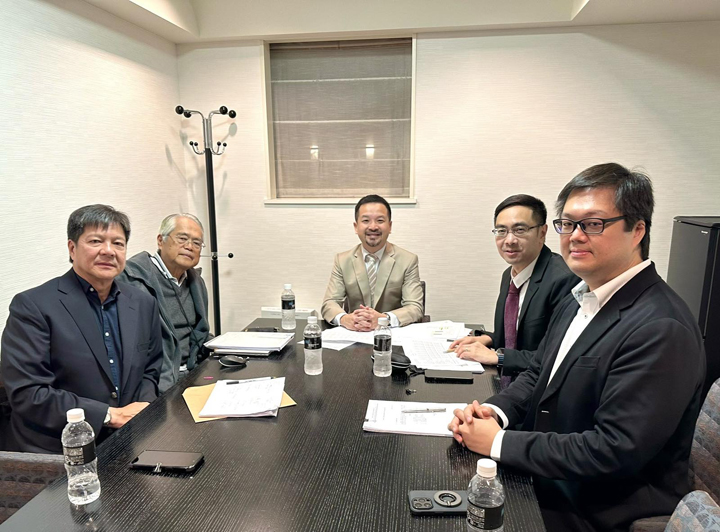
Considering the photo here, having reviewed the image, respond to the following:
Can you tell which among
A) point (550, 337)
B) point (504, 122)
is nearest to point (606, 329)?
point (550, 337)

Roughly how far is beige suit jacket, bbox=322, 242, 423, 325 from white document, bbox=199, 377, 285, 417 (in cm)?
115

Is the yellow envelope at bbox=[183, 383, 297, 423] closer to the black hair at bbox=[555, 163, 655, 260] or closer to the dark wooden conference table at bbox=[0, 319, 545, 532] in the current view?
the dark wooden conference table at bbox=[0, 319, 545, 532]

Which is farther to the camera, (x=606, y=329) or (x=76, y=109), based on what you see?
(x=76, y=109)

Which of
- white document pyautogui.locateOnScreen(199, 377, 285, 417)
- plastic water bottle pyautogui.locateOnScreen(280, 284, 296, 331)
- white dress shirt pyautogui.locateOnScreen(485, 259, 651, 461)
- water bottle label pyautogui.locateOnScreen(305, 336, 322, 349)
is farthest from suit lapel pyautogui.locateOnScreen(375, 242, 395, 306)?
white dress shirt pyautogui.locateOnScreen(485, 259, 651, 461)

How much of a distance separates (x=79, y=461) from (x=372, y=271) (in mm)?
1980

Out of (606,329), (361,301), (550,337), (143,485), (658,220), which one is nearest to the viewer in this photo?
(143,485)

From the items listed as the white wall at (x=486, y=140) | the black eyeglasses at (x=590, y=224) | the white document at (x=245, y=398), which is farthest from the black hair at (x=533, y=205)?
the white wall at (x=486, y=140)

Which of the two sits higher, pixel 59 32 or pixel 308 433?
pixel 59 32

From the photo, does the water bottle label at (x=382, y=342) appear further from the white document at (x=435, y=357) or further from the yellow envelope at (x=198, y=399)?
the yellow envelope at (x=198, y=399)

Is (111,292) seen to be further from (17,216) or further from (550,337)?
(550,337)

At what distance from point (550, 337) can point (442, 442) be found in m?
0.55

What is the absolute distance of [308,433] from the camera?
4.40 ft

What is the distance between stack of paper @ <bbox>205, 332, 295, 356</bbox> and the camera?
2.00 m

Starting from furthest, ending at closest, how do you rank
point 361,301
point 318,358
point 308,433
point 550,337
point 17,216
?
point 361,301
point 17,216
point 318,358
point 550,337
point 308,433
